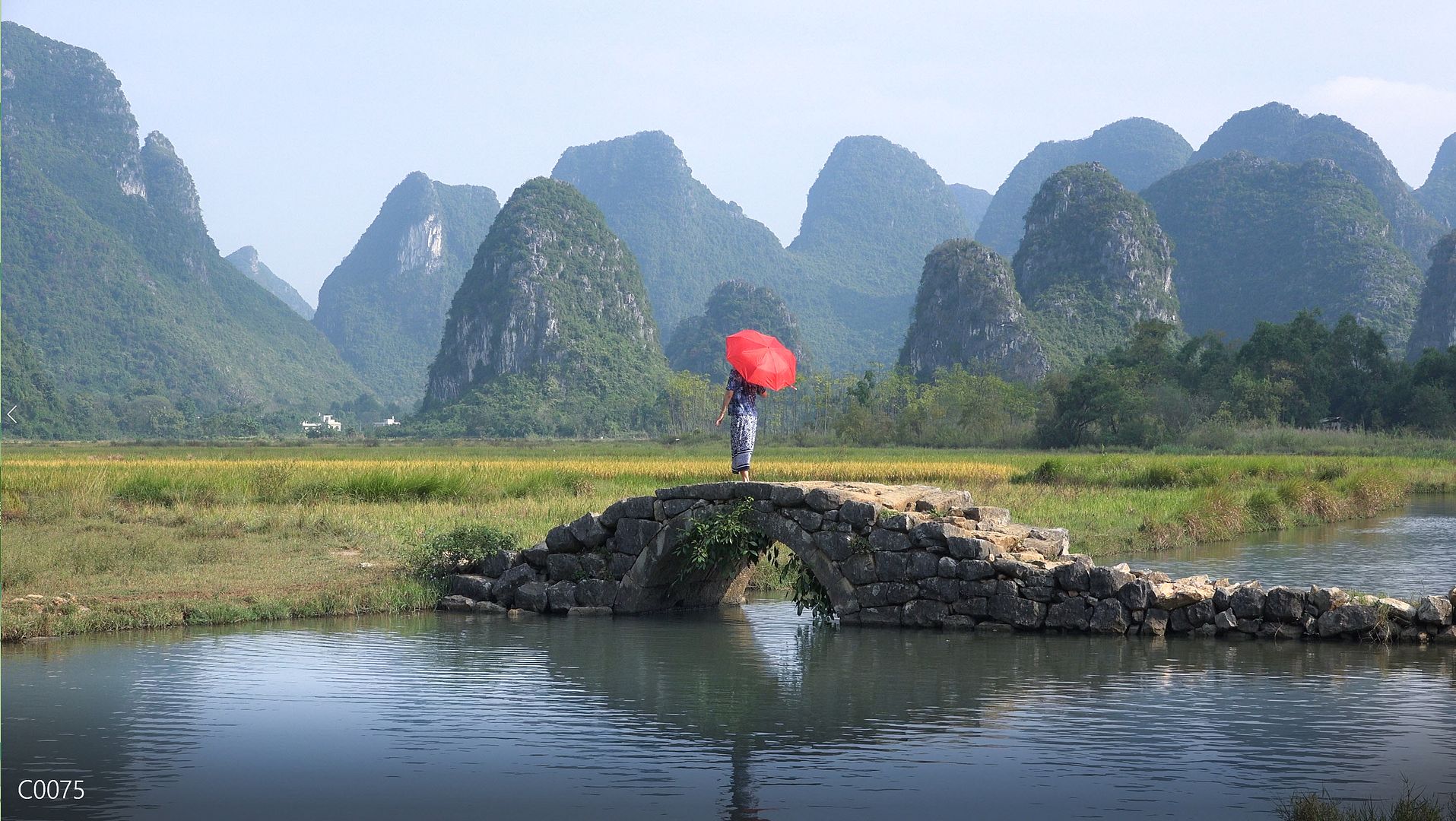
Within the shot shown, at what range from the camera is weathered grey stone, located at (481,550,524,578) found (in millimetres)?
12125

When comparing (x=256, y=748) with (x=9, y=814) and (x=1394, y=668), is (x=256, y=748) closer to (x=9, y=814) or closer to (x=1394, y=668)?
(x=9, y=814)

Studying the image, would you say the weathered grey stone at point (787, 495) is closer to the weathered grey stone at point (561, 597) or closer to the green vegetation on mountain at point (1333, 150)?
the weathered grey stone at point (561, 597)

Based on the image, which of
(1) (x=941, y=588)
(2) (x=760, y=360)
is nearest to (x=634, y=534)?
(2) (x=760, y=360)

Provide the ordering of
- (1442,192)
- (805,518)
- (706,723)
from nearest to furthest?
(706,723), (805,518), (1442,192)

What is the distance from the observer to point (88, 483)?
19469 millimetres

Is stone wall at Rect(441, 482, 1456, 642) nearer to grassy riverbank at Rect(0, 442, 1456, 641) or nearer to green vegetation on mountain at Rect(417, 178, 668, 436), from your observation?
grassy riverbank at Rect(0, 442, 1456, 641)

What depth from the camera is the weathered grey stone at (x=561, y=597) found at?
11641 millimetres

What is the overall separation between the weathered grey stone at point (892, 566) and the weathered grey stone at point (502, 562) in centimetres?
346

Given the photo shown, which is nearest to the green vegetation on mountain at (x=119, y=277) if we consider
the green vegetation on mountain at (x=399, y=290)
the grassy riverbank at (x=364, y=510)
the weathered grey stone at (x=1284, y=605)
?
the green vegetation on mountain at (x=399, y=290)

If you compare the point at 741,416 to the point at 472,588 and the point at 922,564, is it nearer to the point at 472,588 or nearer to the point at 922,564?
the point at 922,564

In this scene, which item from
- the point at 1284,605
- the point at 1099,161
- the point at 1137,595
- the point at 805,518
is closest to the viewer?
the point at 1284,605

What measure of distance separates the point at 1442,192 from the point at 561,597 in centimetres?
15266

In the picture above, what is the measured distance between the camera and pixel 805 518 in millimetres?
10789

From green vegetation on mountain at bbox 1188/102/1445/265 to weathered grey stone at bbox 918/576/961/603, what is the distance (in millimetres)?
108226
